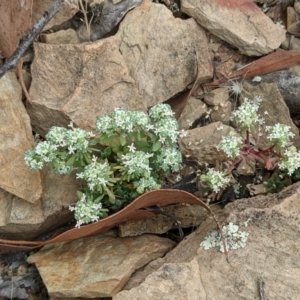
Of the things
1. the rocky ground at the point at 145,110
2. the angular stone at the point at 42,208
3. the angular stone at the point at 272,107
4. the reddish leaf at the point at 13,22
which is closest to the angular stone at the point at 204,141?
the rocky ground at the point at 145,110

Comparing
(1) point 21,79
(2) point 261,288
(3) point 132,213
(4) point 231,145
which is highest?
(1) point 21,79

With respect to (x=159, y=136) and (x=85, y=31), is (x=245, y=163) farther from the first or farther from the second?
(x=85, y=31)

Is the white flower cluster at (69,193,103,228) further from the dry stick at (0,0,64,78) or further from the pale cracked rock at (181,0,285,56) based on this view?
the pale cracked rock at (181,0,285,56)

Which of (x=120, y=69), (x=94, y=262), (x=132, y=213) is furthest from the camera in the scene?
(x=120, y=69)

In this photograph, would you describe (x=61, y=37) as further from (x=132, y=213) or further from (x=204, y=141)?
(x=132, y=213)

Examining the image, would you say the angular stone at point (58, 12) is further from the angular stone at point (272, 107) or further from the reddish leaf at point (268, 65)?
the angular stone at point (272, 107)

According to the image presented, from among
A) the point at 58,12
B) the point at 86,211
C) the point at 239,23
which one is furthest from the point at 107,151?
the point at 239,23

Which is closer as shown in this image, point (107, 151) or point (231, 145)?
point (231, 145)
